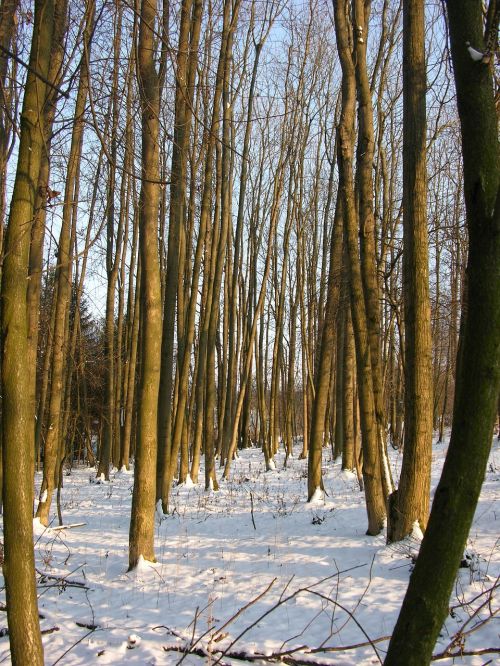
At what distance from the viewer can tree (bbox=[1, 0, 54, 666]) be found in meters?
2.96

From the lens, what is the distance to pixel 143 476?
6301 mm

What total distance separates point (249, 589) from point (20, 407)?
343 cm

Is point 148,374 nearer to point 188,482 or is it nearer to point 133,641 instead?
point 133,641

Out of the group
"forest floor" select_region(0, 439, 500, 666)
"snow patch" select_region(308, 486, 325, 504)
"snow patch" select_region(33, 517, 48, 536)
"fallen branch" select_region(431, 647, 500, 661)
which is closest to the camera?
"fallen branch" select_region(431, 647, 500, 661)

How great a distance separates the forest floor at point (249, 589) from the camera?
13.3 ft

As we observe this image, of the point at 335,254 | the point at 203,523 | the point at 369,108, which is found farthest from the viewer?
the point at 335,254

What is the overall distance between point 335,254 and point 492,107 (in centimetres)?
796

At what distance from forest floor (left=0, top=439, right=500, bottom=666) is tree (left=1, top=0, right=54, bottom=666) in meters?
1.00

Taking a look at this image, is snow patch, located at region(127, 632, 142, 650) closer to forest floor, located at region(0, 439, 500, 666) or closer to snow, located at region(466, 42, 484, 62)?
forest floor, located at region(0, 439, 500, 666)

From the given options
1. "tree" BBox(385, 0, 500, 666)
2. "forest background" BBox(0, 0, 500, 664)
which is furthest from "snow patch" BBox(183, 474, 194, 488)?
"tree" BBox(385, 0, 500, 666)

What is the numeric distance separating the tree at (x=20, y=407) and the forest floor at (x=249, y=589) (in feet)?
3.28

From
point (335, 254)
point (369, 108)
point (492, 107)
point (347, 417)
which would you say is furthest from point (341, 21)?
point (347, 417)

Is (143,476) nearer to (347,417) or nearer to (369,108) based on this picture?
(369,108)

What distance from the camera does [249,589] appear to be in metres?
5.47
